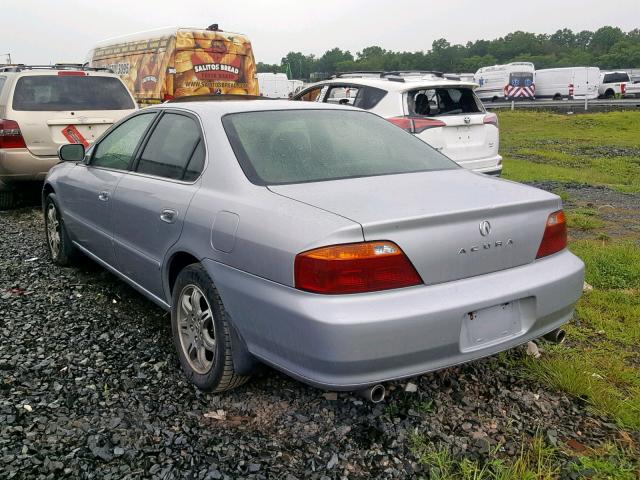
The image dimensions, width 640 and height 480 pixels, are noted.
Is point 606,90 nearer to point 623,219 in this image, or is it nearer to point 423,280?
point 623,219

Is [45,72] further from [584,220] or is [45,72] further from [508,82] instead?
[508,82]

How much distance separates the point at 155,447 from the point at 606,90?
41843 mm

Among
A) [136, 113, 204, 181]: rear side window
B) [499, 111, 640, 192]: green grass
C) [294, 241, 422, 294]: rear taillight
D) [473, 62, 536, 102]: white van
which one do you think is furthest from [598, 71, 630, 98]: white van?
[294, 241, 422, 294]: rear taillight

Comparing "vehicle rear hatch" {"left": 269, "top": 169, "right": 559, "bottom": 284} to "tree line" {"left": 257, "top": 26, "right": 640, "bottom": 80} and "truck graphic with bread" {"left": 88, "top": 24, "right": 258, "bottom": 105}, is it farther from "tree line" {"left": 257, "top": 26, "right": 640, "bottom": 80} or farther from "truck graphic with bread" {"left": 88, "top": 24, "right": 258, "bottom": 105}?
"tree line" {"left": 257, "top": 26, "right": 640, "bottom": 80}

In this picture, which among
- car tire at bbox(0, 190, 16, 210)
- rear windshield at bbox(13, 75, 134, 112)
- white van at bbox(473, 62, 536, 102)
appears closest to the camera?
rear windshield at bbox(13, 75, 134, 112)

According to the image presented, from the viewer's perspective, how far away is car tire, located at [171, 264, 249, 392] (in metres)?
2.97

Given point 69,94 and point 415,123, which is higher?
point 69,94

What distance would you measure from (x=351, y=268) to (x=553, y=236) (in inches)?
47.8

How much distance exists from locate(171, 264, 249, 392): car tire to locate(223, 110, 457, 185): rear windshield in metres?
0.61

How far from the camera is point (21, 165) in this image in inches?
296

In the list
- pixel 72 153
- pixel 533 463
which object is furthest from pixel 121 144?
pixel 533 463

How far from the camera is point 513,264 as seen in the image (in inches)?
112

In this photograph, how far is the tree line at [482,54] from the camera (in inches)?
3802

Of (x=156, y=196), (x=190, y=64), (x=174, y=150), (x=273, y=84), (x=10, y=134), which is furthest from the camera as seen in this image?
(x=273, y=84)
